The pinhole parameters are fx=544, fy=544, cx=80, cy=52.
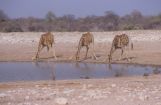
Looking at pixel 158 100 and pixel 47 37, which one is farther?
pixel 47 37

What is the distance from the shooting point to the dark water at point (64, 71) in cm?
2067

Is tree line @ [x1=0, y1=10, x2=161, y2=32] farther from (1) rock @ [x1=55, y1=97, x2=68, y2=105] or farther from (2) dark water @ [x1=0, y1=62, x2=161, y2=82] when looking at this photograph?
(1) rock @ [x1=55, y1=97, x2=68, y2=105]

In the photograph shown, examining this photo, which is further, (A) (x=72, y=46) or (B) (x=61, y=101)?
(A) (x=72, y=46)

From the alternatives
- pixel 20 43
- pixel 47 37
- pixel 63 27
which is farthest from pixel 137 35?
pixel 63 27

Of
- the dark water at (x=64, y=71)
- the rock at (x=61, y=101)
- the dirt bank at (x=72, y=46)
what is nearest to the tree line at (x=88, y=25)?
the dirt bank at (x=72, y=46)

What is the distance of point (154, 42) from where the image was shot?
37.0m

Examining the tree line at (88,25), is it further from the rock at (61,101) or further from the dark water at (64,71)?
the rock at (61,101)

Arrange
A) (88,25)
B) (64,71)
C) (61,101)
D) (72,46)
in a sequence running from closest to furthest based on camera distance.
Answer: (61,101)
(64,71)
(72,46)
(88,25)

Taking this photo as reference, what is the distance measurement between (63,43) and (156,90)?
24.2 meters

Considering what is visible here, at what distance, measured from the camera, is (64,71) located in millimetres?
22547

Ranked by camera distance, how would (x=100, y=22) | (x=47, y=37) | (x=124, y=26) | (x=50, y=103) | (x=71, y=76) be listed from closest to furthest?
1. (x=50, y=103)
2. (x=71, y=76)
3. (x=47, y=37)
4. (x=124, y=26)
5. (x=100, y=22)

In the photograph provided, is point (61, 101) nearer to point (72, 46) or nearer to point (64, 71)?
point (64, 71)

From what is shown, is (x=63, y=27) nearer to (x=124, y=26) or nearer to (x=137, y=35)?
(x=124, y=26)

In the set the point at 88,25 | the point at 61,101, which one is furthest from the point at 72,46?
the point at 61,101
